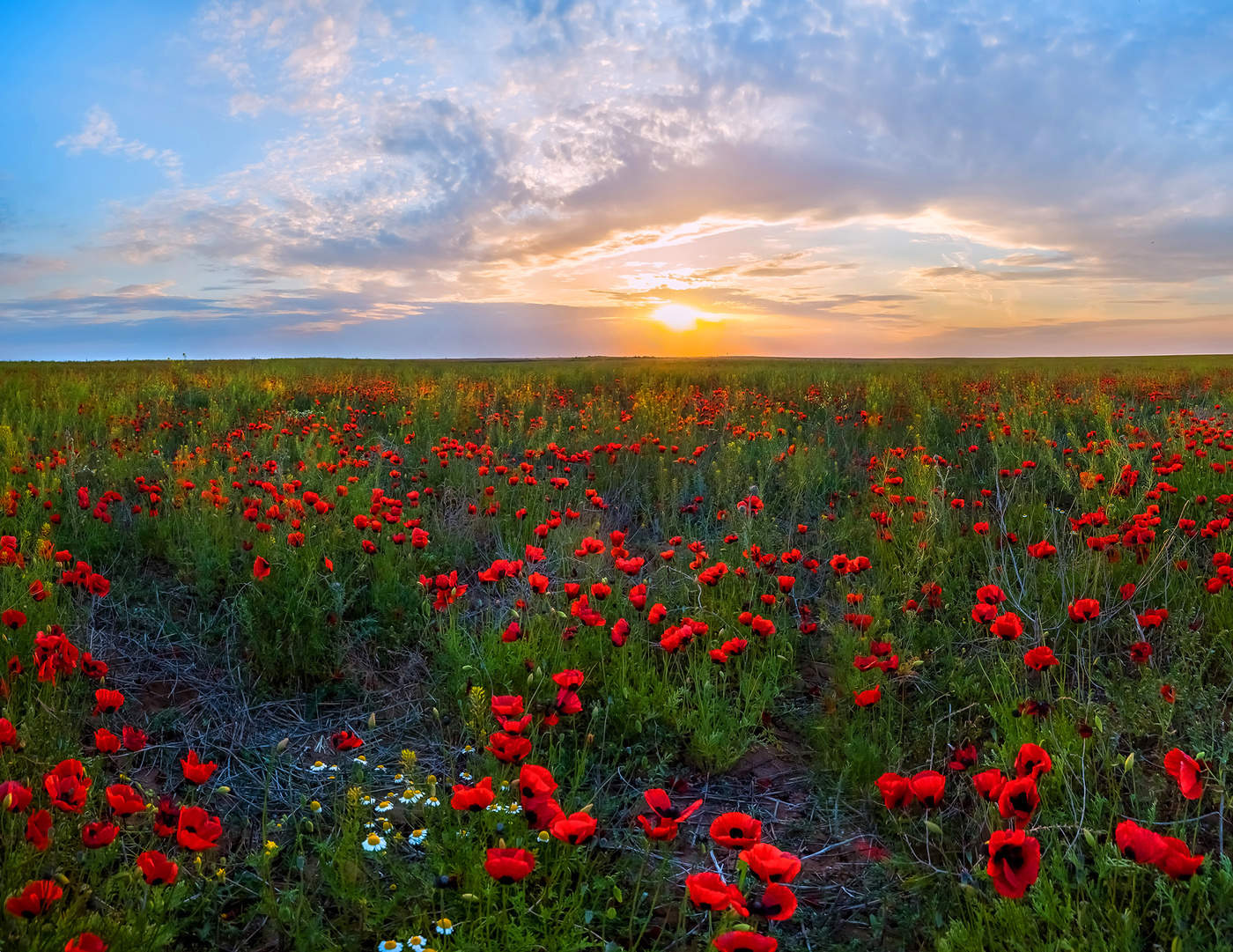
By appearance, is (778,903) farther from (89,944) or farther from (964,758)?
(89,944)

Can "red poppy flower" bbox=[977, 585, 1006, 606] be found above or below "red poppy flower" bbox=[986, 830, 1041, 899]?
above

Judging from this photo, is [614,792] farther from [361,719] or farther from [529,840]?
[361,719]

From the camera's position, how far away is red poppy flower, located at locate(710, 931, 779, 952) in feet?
4.60

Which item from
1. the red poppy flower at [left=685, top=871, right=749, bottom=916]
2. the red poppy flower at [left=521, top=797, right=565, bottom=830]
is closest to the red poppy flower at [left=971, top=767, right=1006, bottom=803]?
the red poppy flower at [left=685, top=871, right=749, bottom=916]

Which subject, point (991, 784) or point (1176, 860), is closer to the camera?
point (1176, 860)

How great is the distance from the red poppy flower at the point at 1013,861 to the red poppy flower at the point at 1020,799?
0.33 feet

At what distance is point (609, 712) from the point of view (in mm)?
2934

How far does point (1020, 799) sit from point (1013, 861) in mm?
159

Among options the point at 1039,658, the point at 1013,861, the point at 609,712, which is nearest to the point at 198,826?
the point at 609,712

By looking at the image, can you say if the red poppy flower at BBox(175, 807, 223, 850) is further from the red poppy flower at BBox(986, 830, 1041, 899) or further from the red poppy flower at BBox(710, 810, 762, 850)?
the red poppy flower at BBox(986, 830, 1041, 899)

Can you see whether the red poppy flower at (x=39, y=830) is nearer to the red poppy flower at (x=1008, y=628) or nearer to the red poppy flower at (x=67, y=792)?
the red poppy flower at (x=67, y=792)

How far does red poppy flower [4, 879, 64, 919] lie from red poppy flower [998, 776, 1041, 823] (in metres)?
2.03

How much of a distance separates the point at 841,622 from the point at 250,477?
3.93 m

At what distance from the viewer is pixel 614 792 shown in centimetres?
270
